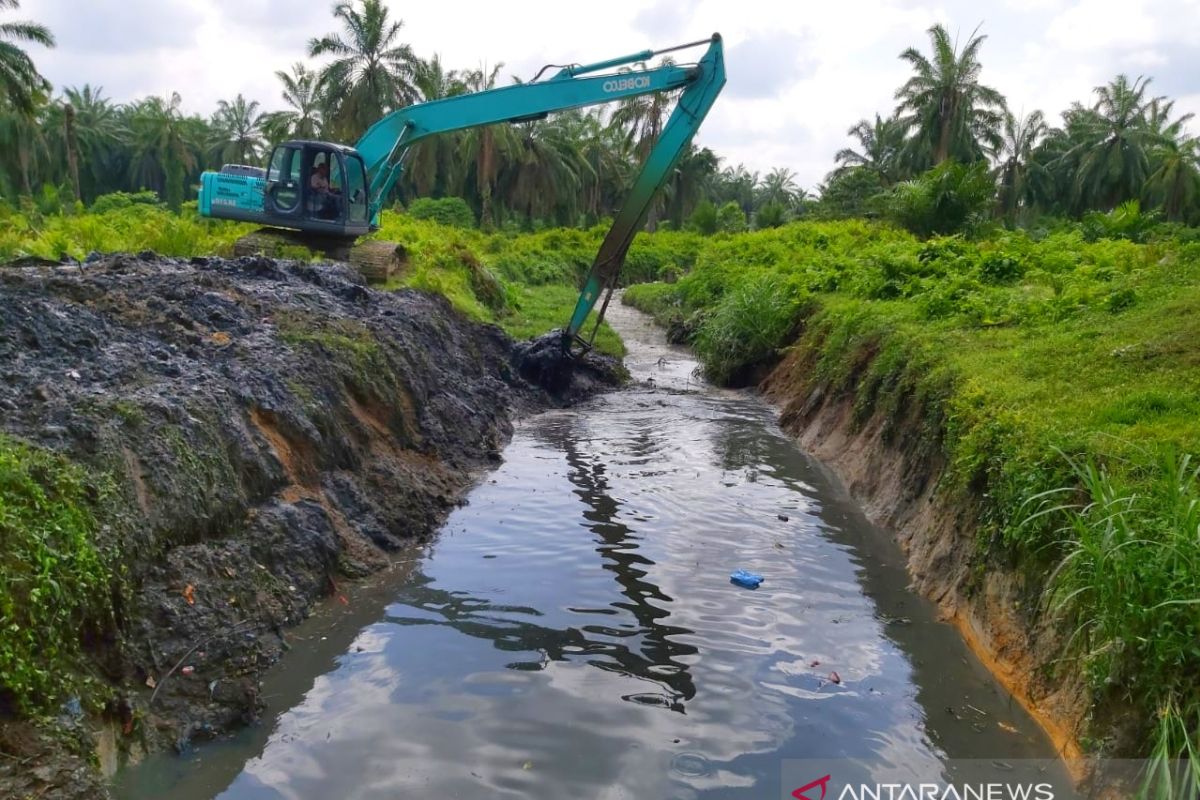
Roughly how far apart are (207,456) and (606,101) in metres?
9.01

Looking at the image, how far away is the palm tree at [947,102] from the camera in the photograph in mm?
47281

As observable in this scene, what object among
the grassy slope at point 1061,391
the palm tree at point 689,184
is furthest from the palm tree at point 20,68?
the palm tree at point 689,184

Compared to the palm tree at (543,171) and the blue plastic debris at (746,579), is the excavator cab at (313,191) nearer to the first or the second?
the blue plastic debris at (746,579)

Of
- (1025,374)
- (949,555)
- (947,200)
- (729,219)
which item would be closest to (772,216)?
(729,219)

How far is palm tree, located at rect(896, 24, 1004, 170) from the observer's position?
47.3 metres

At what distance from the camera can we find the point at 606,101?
1357cm

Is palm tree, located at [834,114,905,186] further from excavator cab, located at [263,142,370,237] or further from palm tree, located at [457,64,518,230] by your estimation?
excavator cab, located at [263,142,370,237]

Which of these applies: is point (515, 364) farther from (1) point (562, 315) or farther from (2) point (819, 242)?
(2) point (819, 242)

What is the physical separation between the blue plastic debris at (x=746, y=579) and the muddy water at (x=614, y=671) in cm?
12

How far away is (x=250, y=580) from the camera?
6176 millimetres

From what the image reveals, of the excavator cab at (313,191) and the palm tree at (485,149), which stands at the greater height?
the palm tree at (485,149)

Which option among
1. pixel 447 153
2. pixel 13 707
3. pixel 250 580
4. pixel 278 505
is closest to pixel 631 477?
pixel 278 505

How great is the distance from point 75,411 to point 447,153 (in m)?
44.1

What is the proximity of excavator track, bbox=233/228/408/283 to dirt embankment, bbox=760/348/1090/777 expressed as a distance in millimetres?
7965
